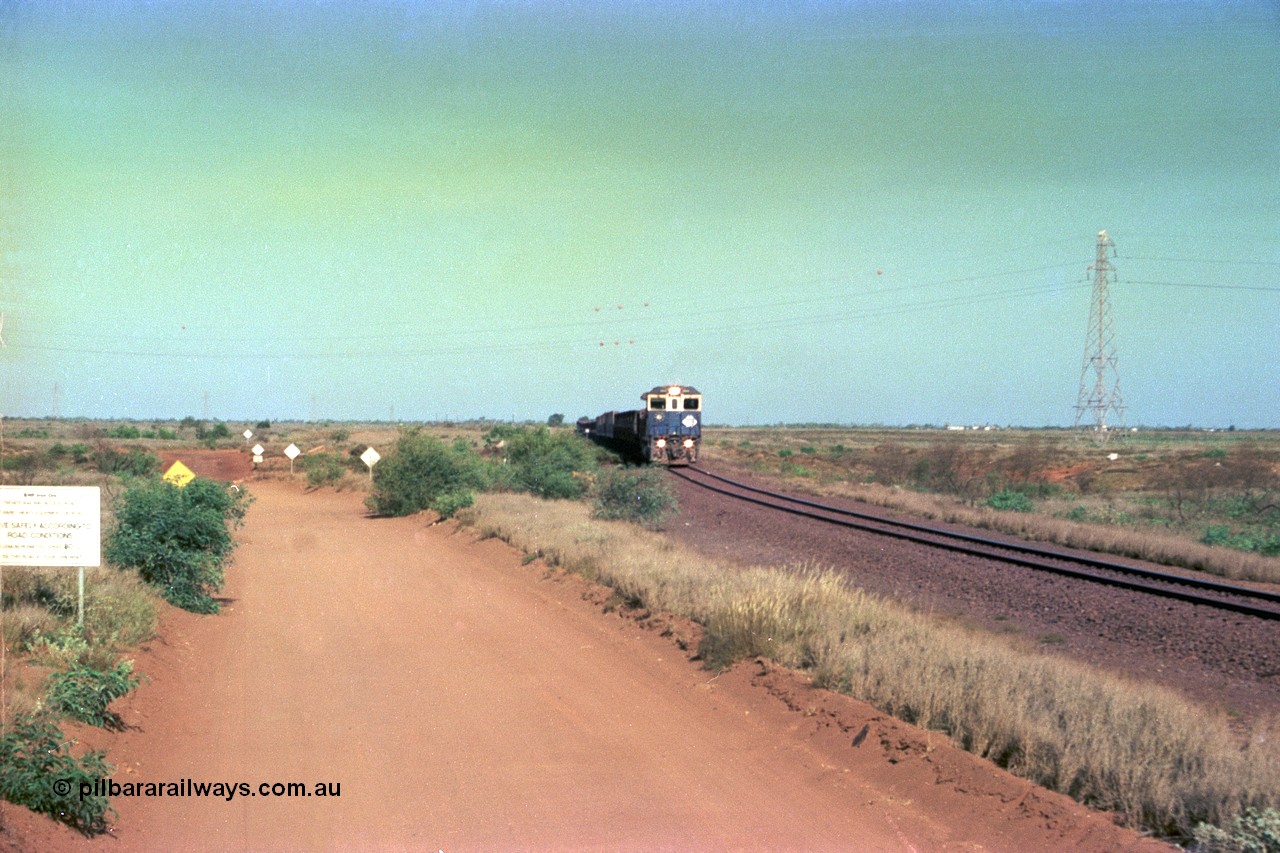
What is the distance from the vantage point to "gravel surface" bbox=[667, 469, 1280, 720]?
1149 centimetres

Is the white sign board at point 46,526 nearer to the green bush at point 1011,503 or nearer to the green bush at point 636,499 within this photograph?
the green bush at point 636,499

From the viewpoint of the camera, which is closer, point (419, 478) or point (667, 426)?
point (419, 478)

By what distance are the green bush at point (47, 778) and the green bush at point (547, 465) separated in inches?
1070

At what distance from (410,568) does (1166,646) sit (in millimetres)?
12522

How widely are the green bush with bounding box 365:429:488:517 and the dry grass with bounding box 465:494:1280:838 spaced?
17563 millimetres

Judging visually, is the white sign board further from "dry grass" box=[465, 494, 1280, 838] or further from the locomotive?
the locomotive

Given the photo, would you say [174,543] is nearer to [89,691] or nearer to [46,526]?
[46,526]

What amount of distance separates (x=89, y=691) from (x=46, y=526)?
66.0 inches

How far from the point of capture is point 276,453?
6638 cm

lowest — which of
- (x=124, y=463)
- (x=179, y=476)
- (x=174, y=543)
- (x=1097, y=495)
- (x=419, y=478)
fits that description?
(x=1097, y=495)

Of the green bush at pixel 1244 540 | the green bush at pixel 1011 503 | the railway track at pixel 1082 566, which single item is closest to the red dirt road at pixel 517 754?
the railway track at pixel 1082 566

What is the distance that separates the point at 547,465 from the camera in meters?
35.5

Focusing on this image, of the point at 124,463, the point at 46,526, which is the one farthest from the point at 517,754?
the point at 124,463

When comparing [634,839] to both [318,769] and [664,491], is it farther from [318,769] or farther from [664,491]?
[664,491]
